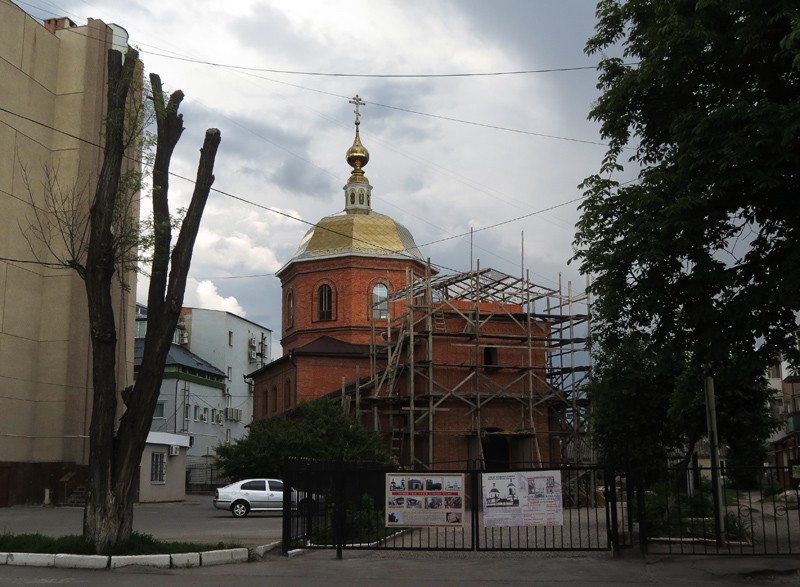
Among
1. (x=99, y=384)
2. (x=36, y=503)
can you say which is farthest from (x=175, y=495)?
(x=99, y=384)

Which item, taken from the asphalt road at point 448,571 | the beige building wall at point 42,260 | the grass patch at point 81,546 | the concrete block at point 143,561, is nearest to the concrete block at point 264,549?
the asphalt road at point 448,571

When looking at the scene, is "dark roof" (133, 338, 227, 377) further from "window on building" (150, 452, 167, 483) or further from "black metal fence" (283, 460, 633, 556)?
"black metal fence" (283, 460, 633, 556)

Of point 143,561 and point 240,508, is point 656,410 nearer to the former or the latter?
point 143,561

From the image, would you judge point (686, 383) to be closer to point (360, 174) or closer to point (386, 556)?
point (386, 556)

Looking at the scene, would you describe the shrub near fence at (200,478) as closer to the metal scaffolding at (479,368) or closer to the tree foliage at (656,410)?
the metal scaffolding at (479,368)

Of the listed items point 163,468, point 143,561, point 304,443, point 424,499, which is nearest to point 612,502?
point 424,499

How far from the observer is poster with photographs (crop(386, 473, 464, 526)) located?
1380 centimetres

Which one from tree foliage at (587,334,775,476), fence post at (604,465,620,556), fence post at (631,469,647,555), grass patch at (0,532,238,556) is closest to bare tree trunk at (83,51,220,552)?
grass patch at (0,532,238,556)

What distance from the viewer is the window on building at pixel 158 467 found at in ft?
131

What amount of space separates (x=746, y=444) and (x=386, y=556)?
900 cm

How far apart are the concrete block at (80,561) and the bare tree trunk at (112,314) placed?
1.37ft

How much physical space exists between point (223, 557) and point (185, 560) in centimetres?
72

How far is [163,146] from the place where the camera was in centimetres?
1453

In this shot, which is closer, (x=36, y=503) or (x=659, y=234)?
(x=659, y=234)
